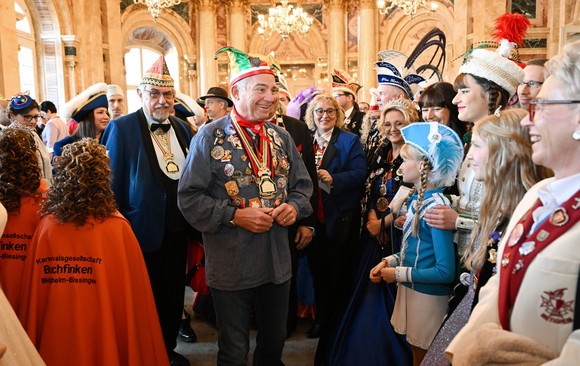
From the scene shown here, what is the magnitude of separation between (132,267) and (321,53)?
614 inches

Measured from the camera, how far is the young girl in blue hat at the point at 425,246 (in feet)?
8.07

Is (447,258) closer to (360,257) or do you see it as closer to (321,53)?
(360,257)

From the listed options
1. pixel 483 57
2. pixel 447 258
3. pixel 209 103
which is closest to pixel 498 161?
pixel 447 258

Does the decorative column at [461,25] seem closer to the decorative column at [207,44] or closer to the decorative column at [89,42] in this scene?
the decorative column at [207,44]

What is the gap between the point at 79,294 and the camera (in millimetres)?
2240

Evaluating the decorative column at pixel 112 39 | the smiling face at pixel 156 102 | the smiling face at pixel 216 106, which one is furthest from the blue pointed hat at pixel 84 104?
the decorative column at pixel 112 39

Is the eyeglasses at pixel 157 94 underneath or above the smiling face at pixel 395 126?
above

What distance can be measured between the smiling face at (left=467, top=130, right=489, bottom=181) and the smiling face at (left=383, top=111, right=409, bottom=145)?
144cm

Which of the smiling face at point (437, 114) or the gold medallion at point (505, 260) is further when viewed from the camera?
the smiling face at point (437, 114)

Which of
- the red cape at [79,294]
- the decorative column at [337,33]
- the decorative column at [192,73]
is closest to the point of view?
the red cape at [79,294]

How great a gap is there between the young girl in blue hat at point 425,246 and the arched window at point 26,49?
11.5 meters

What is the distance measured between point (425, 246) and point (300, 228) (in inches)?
37.6

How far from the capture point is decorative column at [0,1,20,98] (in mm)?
8438

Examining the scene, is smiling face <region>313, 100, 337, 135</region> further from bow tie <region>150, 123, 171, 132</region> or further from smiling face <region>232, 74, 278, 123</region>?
smiling face <region>232, 74, 278, 123</region>
